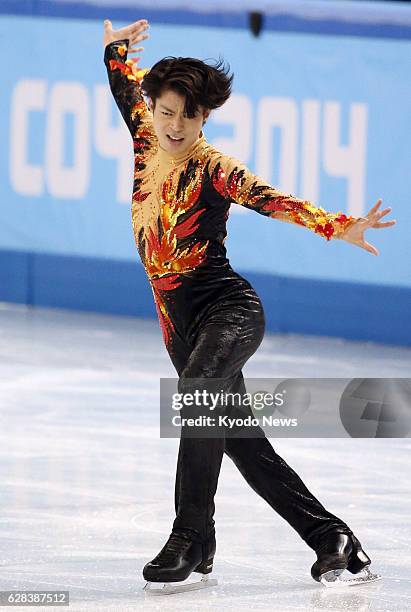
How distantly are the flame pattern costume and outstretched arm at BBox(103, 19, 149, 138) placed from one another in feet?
0.62

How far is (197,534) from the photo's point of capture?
391 centimetres

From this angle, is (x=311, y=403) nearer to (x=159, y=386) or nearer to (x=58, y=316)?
(x=159, y=386)

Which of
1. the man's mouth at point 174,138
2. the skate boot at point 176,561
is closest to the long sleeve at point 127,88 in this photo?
the man's mouth at point 174,138

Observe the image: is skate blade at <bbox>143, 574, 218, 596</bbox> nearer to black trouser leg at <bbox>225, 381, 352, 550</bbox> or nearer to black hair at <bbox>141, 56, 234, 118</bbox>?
black trouser leg at <bbox>225, 381, 352, 550</bbox>

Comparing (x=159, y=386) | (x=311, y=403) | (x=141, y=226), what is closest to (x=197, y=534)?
(x=141, y=226)

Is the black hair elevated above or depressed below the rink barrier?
above

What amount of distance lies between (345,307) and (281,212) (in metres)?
4.82

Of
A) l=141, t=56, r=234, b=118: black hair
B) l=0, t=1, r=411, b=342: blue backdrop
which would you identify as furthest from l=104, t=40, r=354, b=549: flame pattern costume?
l=0, t=1, r=411, b=342: blue backdrop

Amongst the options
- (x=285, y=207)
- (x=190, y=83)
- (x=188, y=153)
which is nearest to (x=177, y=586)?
(x=285, y=207)

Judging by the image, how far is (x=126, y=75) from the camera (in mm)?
4445

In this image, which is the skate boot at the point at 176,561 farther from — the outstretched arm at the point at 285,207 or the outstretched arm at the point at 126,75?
the outstretched arm at the point at 126,75

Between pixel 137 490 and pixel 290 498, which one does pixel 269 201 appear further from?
pixel 137 490

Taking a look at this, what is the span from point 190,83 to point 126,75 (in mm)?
536

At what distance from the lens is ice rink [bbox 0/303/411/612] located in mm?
3998
